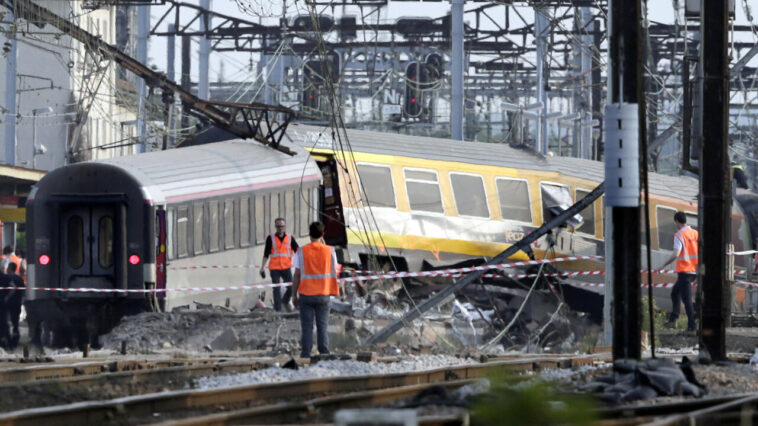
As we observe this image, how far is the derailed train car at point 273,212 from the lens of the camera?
20.9 m

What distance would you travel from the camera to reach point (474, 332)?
21781mm

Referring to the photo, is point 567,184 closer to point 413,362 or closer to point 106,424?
point 413,362

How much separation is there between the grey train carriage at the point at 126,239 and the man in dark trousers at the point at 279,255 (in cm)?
115

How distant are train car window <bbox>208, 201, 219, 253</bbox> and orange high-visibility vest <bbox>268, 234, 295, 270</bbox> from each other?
1130 millimetres

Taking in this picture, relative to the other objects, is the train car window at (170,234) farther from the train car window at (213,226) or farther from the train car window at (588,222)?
the train car window at (588,222)

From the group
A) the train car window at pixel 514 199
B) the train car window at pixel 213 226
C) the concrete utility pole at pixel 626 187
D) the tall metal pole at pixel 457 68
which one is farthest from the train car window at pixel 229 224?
the tall metal pole at pixel 457 68

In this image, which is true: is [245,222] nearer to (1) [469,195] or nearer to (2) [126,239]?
(2) [126,239]

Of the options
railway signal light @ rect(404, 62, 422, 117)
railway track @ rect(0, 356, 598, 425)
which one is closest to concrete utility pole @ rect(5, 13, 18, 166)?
railway signal light @ rect(404, 62, 422, 117)

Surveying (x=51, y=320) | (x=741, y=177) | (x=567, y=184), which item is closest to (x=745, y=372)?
(x=51, y=320)

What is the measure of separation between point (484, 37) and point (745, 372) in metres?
40.5

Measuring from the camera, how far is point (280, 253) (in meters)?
21.2

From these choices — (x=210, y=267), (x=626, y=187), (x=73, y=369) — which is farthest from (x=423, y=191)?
(x=626, y=187)

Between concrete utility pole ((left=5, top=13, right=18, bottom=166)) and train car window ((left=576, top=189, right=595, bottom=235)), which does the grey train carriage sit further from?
concrete utility pole ((left=5, top=13, right=18, bottom=166))

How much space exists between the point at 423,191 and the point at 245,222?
398 cm
